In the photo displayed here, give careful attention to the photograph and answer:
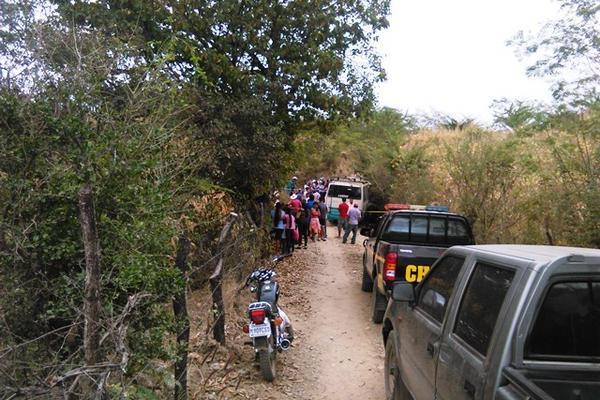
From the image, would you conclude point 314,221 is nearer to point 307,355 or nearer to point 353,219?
point 353,219

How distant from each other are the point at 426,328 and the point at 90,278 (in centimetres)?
232

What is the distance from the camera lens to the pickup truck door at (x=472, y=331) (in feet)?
8.39

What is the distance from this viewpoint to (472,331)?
2.86m

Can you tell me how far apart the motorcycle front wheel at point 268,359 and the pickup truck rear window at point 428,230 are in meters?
3.36

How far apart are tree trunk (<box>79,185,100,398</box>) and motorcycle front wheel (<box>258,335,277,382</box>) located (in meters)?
2.86

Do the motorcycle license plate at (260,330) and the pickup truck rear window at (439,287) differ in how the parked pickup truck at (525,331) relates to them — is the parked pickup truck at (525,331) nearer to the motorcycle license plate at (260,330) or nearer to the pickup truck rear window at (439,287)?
the pickup truck rear window at (439,287)

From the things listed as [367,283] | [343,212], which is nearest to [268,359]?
[367,283]

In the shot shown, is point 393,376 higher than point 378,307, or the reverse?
point 393,376

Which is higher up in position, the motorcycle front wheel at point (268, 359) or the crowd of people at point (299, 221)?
the crowd of people at point (299, 221)

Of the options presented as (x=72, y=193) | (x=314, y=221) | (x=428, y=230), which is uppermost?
(x=72, y=193)

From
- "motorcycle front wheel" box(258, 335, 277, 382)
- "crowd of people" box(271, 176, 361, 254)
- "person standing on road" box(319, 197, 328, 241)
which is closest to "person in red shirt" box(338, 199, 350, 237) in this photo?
"crowd of people" box(271, 176, 361, 254)

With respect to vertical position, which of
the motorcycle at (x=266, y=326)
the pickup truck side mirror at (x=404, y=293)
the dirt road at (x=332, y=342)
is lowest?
the dirt road at (x=332, y=342)

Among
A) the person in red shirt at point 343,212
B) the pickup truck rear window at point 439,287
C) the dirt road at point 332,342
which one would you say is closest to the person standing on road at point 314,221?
the person in red shirt at point 343,212

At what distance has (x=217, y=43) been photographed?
453 inches
